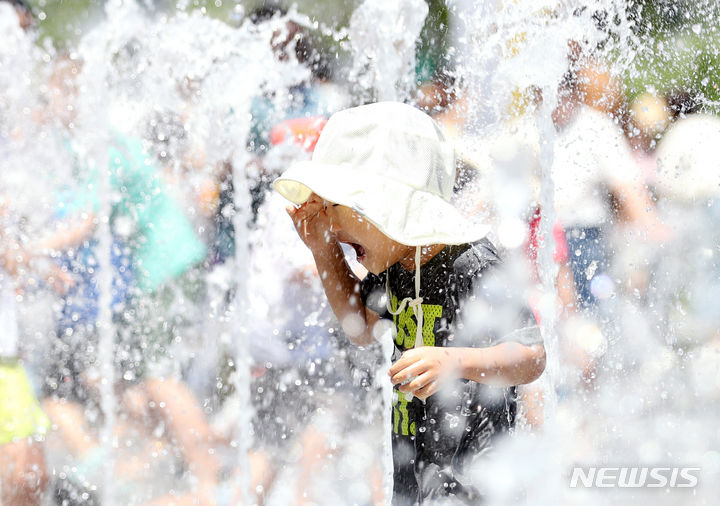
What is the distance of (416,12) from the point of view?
142 inches

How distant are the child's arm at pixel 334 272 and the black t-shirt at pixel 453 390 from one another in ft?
0.36

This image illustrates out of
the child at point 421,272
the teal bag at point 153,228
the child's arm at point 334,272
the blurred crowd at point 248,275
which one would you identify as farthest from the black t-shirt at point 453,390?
the teal bag at point 153,228

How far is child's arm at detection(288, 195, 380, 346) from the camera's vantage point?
140 cm

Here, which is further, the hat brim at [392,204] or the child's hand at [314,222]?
the child's hand at [314,222]

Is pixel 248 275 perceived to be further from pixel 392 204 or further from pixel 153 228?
pixel 392 204

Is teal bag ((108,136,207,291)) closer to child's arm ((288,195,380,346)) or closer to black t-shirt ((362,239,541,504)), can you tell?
child's arm ((288,195,380,346))

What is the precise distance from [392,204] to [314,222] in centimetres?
25

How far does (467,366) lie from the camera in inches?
47.2

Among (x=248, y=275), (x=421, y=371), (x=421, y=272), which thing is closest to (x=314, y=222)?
(x=421, y=272)

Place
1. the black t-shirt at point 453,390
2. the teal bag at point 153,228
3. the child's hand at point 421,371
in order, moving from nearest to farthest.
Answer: the child's hand at point 421,371, the black t-shirt at point 453,390, the teal bag at point 153,228

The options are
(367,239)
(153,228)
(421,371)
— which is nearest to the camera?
(421,371)

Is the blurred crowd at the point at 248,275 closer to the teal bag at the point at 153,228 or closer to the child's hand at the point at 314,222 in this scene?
the teal bag at the point at 153,228

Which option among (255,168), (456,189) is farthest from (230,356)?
(456,189)

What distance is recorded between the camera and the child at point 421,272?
3.96 feet
